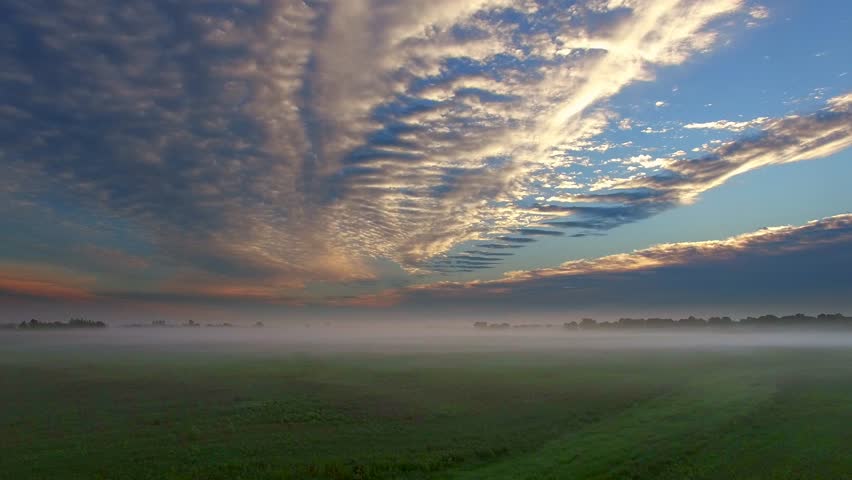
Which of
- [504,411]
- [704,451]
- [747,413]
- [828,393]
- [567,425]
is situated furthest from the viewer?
[828,393]

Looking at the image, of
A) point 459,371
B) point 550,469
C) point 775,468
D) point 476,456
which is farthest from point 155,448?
point 459,371

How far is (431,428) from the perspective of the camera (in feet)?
131

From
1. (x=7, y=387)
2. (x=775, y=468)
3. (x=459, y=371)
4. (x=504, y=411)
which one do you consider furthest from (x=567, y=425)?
(x=7, y=387)

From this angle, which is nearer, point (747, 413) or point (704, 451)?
point (704, 451)

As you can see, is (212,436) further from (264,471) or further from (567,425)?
(567,425)

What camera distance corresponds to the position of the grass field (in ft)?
96.3

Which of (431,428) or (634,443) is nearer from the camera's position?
(634,443)

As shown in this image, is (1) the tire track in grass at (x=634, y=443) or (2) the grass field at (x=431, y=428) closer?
(1) the tire track in grass at (x=634, y=443)

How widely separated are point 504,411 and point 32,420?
43.9m

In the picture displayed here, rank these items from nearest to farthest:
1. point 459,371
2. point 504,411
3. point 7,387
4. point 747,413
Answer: point 747,413 → point 504,411 → point 7,387 → point 459,371

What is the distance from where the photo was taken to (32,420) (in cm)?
4247

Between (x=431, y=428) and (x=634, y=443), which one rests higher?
(x=431, y=428)

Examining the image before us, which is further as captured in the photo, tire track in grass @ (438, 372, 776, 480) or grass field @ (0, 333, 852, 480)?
grass field @ (0, 333, 852, 480)

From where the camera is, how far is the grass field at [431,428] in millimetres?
29359
